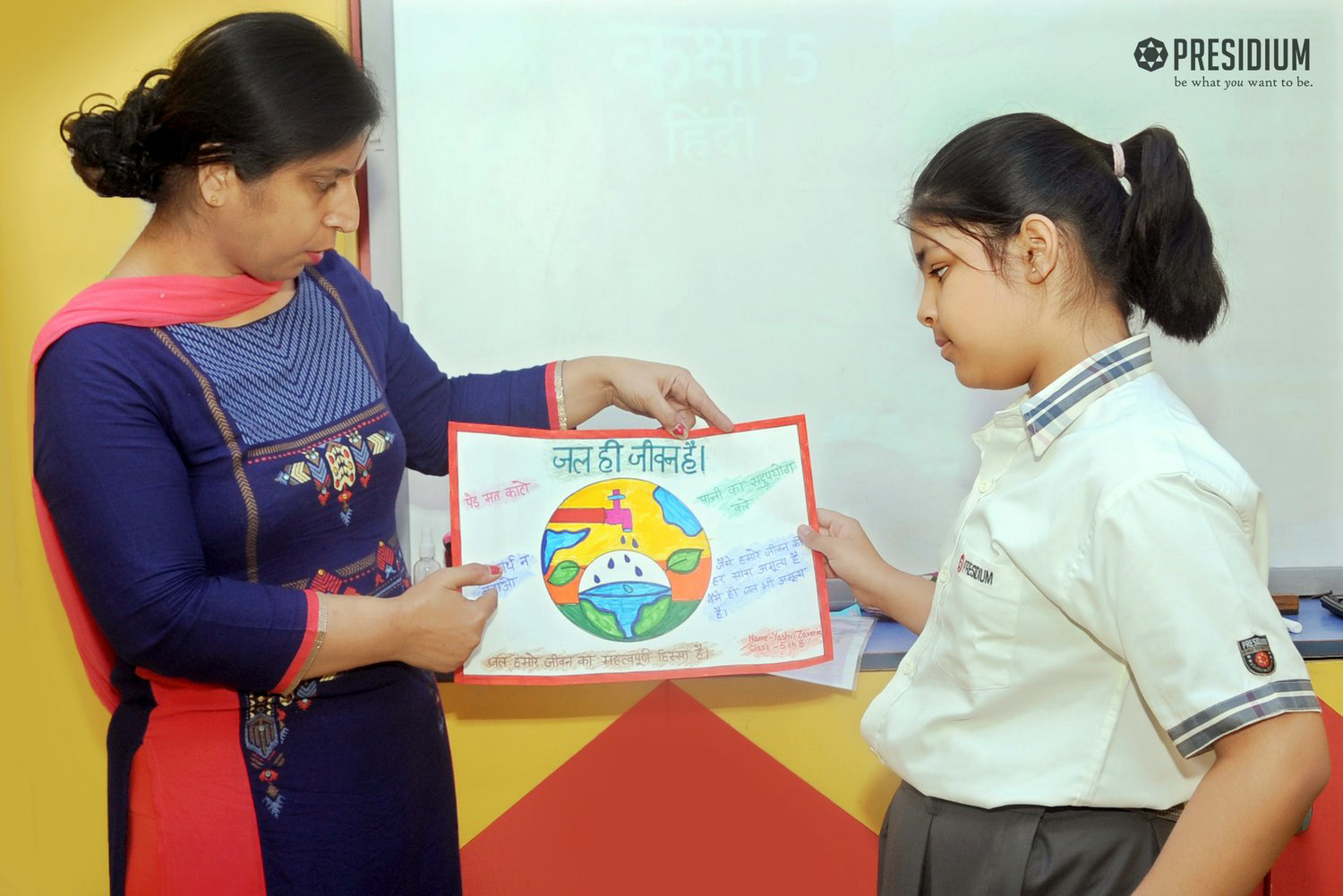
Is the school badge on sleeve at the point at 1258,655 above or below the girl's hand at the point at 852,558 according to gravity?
above

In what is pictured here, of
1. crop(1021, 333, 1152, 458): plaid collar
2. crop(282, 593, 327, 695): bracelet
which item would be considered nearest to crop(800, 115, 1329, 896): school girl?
crop(1021, 333, 1152, 458): plaid collar

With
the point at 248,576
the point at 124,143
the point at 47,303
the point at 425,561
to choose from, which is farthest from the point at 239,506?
the point at 47,303

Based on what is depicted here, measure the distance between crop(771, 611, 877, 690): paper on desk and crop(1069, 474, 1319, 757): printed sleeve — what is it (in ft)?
2.30

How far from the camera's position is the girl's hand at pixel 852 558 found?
150 centimetres

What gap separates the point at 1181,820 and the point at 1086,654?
0.17 metres

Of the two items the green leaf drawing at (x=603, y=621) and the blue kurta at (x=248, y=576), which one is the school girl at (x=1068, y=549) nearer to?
the green leaf drawing at (x=603, y=621)

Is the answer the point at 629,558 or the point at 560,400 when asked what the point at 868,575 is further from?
the point at 560,400

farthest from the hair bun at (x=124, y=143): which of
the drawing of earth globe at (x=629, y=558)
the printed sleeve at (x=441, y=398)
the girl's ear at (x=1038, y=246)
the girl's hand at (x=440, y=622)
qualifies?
the girl's ear at (x=1038, y=246)

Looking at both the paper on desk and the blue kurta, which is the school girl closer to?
the paper on desk

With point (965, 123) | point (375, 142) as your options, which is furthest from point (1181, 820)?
point (375, 142)

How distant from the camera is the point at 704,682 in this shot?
1811mm

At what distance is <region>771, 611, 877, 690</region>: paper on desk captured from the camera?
5.49 feet

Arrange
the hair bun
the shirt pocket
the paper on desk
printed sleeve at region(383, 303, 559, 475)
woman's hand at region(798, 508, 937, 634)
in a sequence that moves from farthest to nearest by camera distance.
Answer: the paper on desk < printed sleeve at region(383, 303, 559, 475) < woman's hand at region(798, 508, 937, 634) < the hair bun < the shirt pocket

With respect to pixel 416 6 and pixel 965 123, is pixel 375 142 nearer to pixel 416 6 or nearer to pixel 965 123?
pixel 416 6
